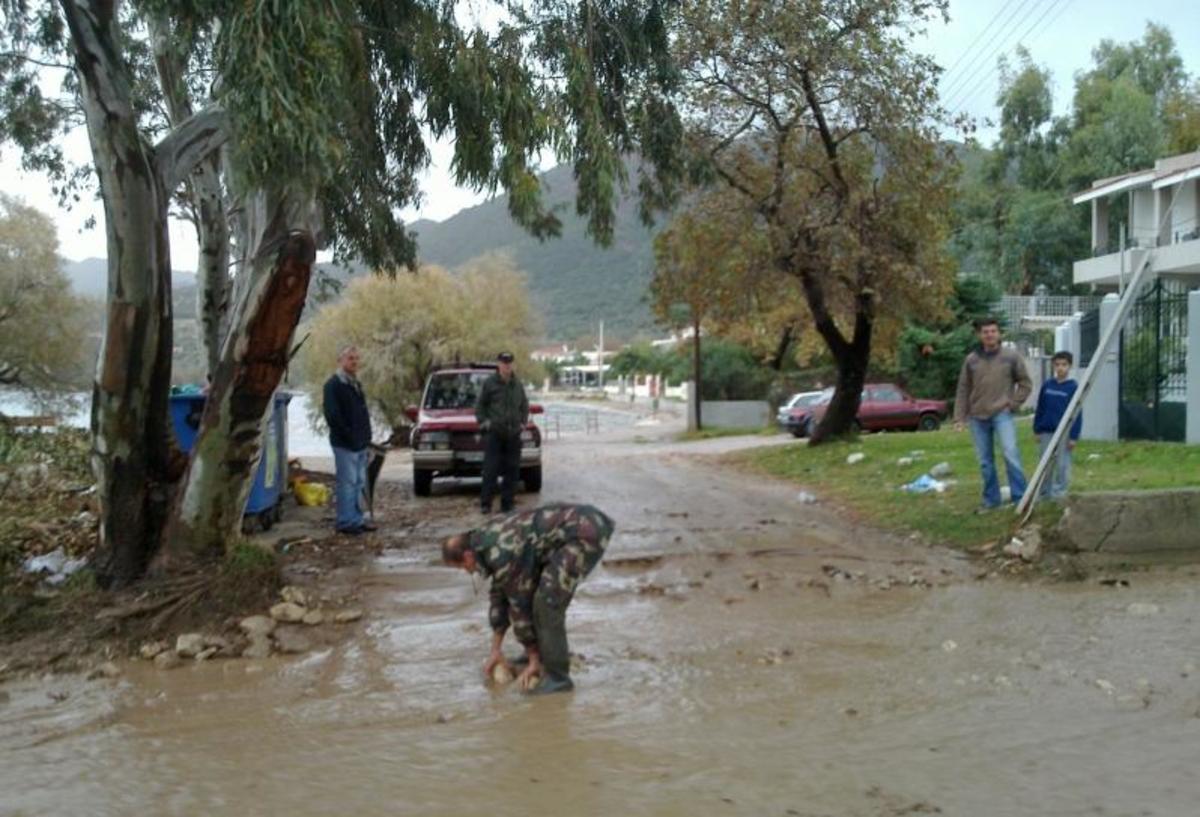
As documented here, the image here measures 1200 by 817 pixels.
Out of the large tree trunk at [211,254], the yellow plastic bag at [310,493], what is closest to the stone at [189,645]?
the yellow plastic bag at [310,493]

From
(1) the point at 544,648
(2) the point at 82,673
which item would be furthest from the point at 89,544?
(1) the point at 544,648

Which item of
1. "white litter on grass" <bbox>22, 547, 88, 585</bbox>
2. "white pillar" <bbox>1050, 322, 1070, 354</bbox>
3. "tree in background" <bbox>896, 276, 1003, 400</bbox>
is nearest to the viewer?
"white litter on grass" <bbox>22, 547, 88, 585</bbox>

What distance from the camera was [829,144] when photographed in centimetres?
1819

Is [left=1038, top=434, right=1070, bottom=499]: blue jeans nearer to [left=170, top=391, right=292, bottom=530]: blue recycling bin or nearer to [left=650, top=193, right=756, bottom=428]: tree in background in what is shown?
[left=170, top=391, right=292, bottom=530]: blue recycling bin

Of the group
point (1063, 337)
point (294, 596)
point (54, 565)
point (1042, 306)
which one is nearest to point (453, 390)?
point (54, 565)

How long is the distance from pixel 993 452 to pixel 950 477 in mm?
3073

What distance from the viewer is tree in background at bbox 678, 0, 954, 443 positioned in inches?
674

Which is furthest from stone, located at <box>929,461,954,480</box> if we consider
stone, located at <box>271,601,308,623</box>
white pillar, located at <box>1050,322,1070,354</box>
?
stone, located at <box>271,601,308,623</box>

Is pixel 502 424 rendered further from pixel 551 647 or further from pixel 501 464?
pixel 551 647

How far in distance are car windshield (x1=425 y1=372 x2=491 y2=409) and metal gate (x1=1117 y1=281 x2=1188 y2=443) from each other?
8947mm

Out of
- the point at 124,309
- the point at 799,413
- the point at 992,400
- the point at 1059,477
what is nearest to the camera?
the point at 124,309

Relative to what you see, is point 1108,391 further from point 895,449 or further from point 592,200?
point 592,200

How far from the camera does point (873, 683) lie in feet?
19.9

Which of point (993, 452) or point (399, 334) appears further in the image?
point (399, 334)
